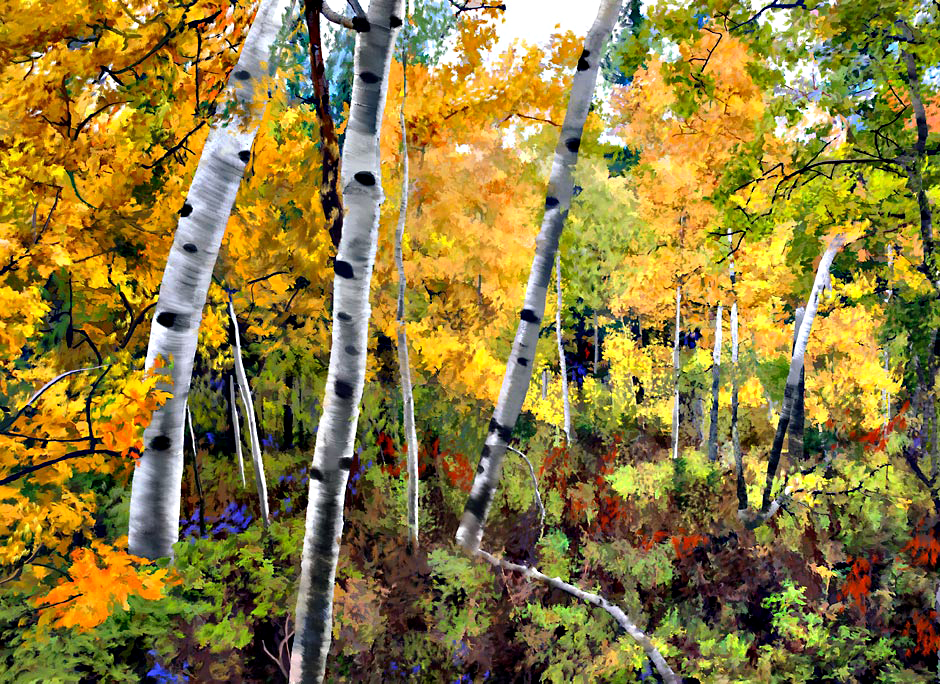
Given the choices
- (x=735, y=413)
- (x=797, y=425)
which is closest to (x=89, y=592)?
(x=735, y=413)

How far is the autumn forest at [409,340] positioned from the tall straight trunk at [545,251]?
0.04 m

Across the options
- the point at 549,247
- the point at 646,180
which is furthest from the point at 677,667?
the point at 646,180

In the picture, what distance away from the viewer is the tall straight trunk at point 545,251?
16.5ft

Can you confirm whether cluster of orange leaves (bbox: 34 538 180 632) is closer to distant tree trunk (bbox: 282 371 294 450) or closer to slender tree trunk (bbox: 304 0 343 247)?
slender tree trunk (bbox: 304 0 343 247)

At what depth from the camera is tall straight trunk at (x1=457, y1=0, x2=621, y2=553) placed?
16.5 ft

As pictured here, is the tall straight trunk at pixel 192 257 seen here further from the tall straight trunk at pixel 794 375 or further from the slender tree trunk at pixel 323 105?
the tall straight trunk at pixel 794 375

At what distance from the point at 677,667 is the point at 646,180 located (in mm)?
Result: 8611

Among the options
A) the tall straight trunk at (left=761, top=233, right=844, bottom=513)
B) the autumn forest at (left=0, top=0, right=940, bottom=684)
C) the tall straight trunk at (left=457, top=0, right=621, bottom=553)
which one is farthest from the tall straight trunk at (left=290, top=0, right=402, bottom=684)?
the tall straight trunk at (left=761, top=233, right=844, bottom=513)

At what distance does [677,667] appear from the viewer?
637 centimetres

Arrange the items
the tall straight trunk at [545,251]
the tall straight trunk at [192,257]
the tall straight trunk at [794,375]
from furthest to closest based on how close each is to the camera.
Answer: the tall straight trunk at [794,375], the tall straight trunk at [545,251], the tall straight trunk at [192,257]

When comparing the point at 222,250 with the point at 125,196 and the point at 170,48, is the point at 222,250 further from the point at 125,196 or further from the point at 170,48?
the point at 170,48

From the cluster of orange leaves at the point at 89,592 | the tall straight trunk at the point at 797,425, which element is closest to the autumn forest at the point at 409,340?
the cluster of orange leaves at the point at 89,592

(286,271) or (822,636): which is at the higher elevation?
(286,271)

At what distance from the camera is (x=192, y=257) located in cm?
428
